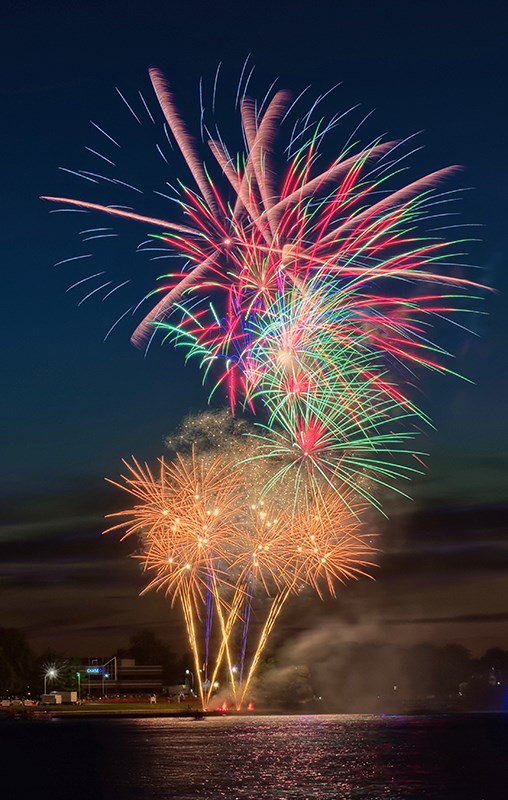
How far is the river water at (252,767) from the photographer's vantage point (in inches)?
2574

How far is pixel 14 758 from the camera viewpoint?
97938 mm

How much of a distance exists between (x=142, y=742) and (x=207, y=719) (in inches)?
2288

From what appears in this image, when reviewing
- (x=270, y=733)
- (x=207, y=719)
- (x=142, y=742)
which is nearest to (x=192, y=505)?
(x=142, y=742)

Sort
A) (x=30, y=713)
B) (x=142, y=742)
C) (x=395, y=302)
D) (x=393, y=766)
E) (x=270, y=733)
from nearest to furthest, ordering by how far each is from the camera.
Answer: (x=395, y=302)
(x=393, y=766)
(x=142, y=742)
(x=270, y=733)
(x=30, y=713)

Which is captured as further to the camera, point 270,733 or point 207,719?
point 207,719

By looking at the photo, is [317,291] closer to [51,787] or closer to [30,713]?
[51,787]

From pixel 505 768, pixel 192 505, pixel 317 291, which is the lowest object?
pixel 505 768

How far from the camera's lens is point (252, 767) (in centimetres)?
7969

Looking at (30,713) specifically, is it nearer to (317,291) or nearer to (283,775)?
(283,775)

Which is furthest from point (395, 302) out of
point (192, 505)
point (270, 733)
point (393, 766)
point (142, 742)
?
point (270, 733)

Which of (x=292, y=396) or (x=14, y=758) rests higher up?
(x=292, y=396)

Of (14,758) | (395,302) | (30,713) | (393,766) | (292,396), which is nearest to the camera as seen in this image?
(395,302)

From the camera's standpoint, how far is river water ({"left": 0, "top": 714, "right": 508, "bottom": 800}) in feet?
214

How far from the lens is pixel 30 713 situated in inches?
7298
